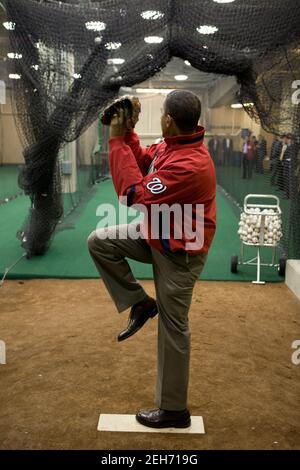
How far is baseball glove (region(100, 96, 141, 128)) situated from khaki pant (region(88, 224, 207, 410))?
512 mm

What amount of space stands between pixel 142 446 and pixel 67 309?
2.32 metres

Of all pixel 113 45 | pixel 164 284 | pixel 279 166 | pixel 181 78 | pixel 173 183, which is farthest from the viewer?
pixel 181 78

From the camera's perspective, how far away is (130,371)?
131 inches

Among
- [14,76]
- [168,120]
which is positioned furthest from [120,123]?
[14,76]

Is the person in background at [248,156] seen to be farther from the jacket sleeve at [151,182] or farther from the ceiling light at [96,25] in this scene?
the jacket sleeve at [151,182]

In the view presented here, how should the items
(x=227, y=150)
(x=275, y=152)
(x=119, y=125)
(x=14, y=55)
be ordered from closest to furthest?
(x=119, y=125) < (x=14, y=55) < (x=275, y=152) < (x=227, y=150)

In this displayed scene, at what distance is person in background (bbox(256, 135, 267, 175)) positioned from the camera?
30.3 ft

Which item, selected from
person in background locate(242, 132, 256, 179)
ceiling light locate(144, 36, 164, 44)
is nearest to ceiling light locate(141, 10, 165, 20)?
ceiling light locate(144, 36, 164, 44)

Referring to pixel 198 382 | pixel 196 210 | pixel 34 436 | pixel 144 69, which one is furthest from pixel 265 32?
pixel 34 436

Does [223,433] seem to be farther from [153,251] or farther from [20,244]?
[20,244]

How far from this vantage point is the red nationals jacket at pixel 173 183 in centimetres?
211

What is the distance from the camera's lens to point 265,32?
4.19 metres

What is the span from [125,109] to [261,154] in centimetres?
764

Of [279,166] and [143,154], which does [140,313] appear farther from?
[279,166]
